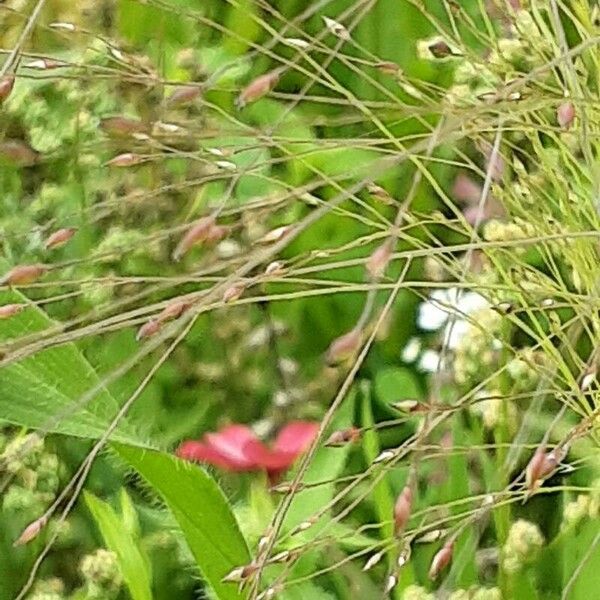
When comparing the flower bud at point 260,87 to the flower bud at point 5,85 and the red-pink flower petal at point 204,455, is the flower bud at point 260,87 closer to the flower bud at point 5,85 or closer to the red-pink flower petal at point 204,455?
the flower bud at point 5,85

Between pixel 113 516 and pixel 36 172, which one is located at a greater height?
pixel 36 172

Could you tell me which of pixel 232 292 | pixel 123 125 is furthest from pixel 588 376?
pixel 123 125

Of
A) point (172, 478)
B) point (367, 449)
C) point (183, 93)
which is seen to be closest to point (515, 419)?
point (367, 449)

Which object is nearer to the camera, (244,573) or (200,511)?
(244,573)

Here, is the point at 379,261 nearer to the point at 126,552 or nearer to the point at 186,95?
the point at 186,95

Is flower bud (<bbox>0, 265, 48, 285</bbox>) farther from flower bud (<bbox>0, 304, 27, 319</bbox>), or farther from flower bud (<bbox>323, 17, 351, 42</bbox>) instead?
flower bud (<bbox>323, 17, 351, 42</bbox>)

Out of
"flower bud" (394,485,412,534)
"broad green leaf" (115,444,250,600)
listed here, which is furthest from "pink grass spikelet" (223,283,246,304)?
"broad green leaf" (115,444,250,600)

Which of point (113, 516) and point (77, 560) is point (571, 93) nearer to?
point (113, 516)
